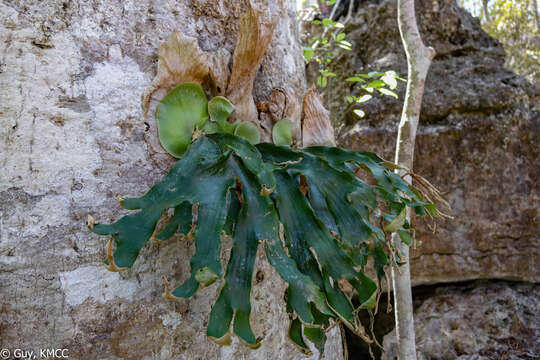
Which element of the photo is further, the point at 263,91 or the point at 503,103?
the point at 503,103

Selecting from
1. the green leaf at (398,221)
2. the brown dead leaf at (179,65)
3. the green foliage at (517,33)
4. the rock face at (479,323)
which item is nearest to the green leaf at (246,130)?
the brown dead leaf at (179,65)

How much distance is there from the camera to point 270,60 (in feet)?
3.10

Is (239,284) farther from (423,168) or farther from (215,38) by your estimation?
(423,168)

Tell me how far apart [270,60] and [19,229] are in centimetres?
66

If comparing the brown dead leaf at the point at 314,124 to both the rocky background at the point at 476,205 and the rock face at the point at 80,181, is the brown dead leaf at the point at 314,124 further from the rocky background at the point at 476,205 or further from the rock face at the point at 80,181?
the rocky background at the point at 476,205

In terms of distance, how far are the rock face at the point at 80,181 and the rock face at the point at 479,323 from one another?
4.87 ft

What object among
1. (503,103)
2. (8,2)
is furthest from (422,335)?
(8,2)

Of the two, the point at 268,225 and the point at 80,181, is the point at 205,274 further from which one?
the point at 80,181

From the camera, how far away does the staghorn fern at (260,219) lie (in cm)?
56

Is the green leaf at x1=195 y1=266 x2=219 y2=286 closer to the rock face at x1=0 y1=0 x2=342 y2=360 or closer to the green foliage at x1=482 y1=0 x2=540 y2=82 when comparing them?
the rock face at x1=0 y1=0 x2=342 y2=360

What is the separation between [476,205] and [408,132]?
2.33 feet

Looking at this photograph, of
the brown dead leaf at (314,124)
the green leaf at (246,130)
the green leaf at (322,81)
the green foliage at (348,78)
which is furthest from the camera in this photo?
the green leaf at (322,81)

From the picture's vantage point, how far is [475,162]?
1857mm

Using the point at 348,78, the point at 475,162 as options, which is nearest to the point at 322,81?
the point at 348,78
